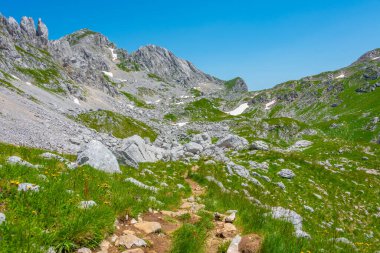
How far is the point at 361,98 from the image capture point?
160875mm

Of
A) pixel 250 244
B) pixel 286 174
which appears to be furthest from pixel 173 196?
pixel 286 174

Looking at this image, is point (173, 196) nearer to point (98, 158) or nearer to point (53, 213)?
point (98, 158)

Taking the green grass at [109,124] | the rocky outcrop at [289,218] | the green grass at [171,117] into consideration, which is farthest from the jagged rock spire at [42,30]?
the rocky outcrop at [289,218]

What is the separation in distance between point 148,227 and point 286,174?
22339 millimetres

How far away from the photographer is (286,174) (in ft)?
91.5

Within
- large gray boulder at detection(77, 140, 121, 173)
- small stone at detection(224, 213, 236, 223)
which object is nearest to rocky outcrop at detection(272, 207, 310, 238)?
small stone at detection(224, 213, 236, 223)

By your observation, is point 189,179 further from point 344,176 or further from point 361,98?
point 361,98

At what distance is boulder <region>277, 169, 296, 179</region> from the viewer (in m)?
27.8

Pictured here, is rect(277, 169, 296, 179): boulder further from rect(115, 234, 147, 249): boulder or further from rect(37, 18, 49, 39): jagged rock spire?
rect(37, 18, 49, 39): jagged rock spire

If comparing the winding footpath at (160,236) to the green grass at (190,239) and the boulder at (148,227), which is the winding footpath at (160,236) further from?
the green grass at (190,239)

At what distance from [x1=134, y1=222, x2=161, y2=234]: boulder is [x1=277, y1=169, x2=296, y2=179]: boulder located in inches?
863

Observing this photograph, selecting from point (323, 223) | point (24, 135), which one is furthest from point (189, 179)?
point (24, 135)

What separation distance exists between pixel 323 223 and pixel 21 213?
766 inches

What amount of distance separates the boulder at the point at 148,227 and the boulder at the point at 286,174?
71.9 ft
